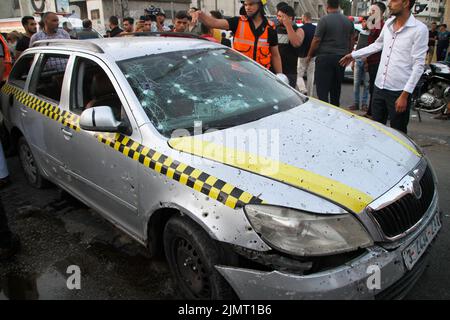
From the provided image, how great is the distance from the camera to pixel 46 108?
3344mm

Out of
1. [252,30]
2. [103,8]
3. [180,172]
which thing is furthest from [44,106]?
[103,8]

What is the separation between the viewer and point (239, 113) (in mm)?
2590

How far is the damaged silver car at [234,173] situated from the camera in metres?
1.80

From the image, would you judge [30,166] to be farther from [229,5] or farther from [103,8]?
[229,5]

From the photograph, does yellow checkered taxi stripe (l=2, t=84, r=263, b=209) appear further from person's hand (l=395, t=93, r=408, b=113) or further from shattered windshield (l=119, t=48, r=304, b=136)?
person's hand (l=395, t=93, r=408, b=113)

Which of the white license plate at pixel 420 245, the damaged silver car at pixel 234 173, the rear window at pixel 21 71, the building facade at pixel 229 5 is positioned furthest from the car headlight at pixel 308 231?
the building facade at pixel 229 5

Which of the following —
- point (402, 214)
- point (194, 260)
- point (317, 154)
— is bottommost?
point (194, 260)

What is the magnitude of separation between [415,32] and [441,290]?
2.41 metres

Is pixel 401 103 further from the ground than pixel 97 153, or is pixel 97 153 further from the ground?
pixel 401 103

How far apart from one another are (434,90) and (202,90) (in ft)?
20.0

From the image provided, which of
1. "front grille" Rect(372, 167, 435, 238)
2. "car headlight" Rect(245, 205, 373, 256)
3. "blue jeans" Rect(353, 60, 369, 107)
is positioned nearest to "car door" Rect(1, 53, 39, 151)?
"car headlight" Rect(245, 205, 373, 256)

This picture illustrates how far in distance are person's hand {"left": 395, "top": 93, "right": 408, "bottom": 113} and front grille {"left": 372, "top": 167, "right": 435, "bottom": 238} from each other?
1.69 metres

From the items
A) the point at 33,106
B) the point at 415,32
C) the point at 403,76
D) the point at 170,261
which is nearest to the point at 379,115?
the point at 403,76

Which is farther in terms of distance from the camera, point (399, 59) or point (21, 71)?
point (21, 71)
